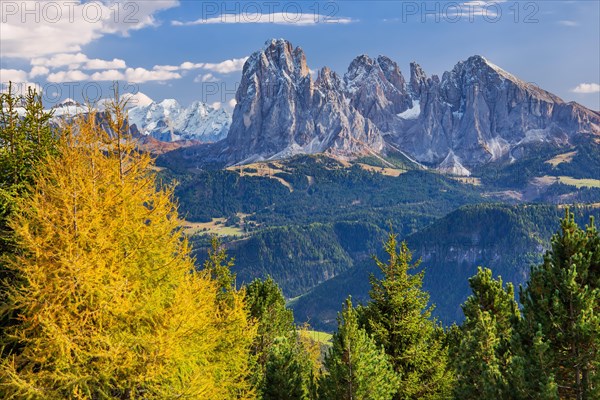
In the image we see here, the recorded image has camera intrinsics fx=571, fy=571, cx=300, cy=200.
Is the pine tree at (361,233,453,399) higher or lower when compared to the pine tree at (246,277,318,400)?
higher

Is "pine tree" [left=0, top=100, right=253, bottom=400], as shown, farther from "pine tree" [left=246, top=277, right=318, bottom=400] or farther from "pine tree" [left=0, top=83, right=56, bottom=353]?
"pine tree" [left=246, top=277, right=318, bottom=400]

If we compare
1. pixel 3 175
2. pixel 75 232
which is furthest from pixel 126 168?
pixel 3 175

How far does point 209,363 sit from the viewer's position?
25.3m

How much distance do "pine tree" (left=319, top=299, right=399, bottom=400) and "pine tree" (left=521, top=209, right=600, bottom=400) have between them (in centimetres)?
834

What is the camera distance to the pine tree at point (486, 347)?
2609 centimetres

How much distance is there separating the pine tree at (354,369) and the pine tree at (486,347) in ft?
13.3

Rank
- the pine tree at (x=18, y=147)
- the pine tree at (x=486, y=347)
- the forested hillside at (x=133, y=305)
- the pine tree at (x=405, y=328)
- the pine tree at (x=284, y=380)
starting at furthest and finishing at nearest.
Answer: the pine tree at (x=284, y=380)
the pine tree at (x=405, y=328)
the pine tree at (x=486, y=347)
the pine tree at (x=18, y=147)
the forested hillside at (x=133, y=305)

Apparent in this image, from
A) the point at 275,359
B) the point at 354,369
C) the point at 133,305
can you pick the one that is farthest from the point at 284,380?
the point at 133,305

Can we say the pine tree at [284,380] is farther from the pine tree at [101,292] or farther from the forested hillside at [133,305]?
the pine tree at [101,292]

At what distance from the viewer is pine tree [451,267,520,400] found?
2609 centimetres

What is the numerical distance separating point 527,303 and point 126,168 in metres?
19.5

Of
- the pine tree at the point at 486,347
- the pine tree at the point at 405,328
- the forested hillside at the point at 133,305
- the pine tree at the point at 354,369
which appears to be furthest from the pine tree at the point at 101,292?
the pine tree at the point at 405,328

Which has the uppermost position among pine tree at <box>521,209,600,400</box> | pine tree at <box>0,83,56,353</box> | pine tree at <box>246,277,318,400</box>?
pine tree at <box>0,83,56,353</box>

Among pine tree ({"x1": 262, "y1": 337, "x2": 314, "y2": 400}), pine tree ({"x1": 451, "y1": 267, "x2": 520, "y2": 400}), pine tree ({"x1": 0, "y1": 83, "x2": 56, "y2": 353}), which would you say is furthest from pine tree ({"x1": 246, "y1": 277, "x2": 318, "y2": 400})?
pine tree ({"x1": 0, "y1": 83, "x2": 56, "y2": 353})
